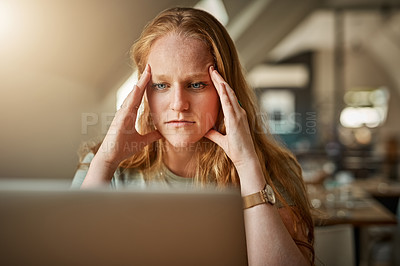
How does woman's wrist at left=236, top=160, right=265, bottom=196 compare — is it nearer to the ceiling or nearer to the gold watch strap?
the gold watch strap

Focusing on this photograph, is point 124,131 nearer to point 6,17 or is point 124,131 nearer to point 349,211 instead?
point 6,17

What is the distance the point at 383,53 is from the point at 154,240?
893 centimetres

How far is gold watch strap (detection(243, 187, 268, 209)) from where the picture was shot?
0.75 metres

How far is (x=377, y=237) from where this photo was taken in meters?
3.06

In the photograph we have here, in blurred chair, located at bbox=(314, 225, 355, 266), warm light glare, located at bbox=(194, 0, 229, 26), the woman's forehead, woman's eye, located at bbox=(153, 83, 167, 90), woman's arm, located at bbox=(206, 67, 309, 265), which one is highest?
warm light glare, located at bbox=(194, 0, 229, 26)

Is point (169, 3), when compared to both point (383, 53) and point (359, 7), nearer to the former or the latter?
point (359, 7)

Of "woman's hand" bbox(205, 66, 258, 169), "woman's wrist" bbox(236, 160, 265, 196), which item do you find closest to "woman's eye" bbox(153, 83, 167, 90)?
"woman's hand" bbox(205, 66, 258, 169)

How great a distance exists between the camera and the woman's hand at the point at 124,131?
80 cm

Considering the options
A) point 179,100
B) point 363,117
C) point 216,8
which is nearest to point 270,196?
point 179,100

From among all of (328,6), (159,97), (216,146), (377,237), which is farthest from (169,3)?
(328,6)

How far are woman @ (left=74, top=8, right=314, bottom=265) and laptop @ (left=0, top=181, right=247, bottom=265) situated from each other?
192 mm

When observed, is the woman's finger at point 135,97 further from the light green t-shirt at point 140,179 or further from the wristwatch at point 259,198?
the wristwatch at point 259,198

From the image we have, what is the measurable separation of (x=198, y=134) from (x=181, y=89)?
0.10 m

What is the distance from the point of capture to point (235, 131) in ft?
2.62
